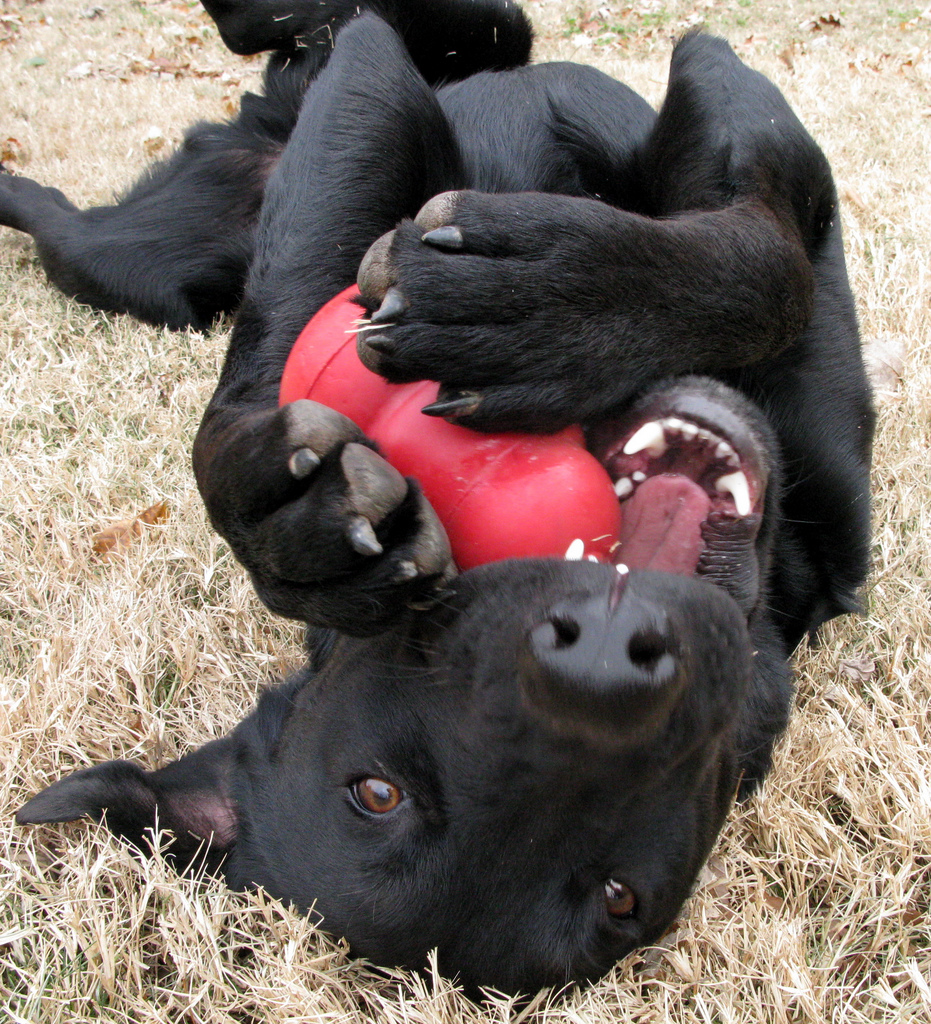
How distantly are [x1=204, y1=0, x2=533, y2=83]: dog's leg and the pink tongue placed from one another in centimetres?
226

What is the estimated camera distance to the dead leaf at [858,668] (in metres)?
2.31

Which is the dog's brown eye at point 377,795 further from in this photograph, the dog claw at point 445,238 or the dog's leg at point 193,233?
the dog's leg at point 193,233

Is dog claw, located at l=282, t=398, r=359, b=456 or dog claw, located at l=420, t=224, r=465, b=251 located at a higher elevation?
dog claw, located at l=420, t=224, r=465, b=251

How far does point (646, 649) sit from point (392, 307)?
2.64ft

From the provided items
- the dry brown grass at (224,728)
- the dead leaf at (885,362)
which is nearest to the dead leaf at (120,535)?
the dry brown grass at (224,728)

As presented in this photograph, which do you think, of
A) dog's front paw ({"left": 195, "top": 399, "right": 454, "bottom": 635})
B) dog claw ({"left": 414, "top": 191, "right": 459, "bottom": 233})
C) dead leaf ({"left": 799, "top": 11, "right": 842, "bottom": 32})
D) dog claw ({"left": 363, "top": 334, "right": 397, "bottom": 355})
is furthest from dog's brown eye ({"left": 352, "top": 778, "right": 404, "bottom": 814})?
dead leaf ({"left": 799, "top": 11, "right": 842, "bottom": 32})

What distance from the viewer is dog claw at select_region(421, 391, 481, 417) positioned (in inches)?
65.0

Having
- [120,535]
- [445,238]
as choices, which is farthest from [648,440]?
[120,535]

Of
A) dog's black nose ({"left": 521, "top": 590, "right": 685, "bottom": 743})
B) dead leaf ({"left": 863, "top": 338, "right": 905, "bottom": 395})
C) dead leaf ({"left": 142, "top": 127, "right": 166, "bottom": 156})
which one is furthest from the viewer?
dead leaf ({"left": 142, "top": 127, "right": 166, "bottom": 156})

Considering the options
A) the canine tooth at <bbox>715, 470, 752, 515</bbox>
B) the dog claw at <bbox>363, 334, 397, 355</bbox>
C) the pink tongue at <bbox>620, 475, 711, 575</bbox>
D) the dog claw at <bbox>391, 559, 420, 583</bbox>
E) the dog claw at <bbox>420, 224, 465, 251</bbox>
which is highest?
the dog claw at <bbox>420, 224, 465, 251</bbox>

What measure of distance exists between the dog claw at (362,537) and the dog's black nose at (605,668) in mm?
320

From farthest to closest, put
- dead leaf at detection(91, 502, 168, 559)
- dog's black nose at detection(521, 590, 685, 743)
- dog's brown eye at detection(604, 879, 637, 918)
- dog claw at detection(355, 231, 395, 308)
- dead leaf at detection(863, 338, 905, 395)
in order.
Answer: dead leaf at detection(863, 338, 905, 395)
dead leaf at detection(91, 502, 168, 559)
dog claw at detection(355, 231, 395, 308)
dog's brown eye at detection(604, 879, 637, 918)
dog's black nose at detection(521, 590, 685, 743)

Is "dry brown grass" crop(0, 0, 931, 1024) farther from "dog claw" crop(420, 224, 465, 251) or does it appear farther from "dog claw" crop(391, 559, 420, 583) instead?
"dog claw" crop(420, 224, 465, 251)

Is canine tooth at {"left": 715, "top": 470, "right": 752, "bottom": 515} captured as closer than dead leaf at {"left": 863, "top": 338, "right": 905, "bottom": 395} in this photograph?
Yes
